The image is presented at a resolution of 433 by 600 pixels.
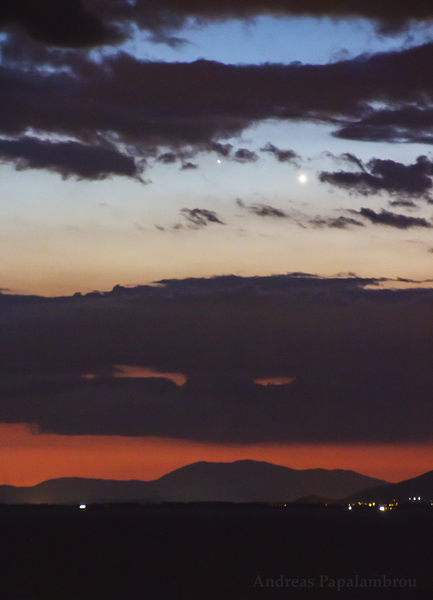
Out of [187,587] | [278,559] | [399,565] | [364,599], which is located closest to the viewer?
[364,599]

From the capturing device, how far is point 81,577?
8775 cm

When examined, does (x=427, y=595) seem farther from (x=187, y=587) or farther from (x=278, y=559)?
(x=278, y=559)

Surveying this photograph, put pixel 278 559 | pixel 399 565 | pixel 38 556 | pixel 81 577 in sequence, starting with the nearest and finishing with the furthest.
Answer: pixel 81 577, pixel 399 565, pixel 278 559, pixel 38 556

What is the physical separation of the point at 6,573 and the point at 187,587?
2556 centimetres

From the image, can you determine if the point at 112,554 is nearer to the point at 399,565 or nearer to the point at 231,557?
the point at 231,557

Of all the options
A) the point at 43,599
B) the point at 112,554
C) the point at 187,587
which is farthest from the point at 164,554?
the point at 43,599

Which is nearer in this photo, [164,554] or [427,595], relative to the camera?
[427,595]

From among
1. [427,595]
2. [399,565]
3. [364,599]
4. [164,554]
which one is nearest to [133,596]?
[364,599]

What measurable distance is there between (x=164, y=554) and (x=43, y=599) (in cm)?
5738

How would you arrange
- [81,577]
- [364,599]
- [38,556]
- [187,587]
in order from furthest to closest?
[38,556], [81,577], [187,587], [364,599]

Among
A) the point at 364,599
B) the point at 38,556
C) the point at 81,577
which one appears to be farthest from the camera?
the point at 38,556

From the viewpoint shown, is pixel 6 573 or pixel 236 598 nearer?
pixel 236 598

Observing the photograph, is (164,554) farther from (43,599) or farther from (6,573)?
(43,599)

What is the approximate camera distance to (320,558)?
110375 millimetres
